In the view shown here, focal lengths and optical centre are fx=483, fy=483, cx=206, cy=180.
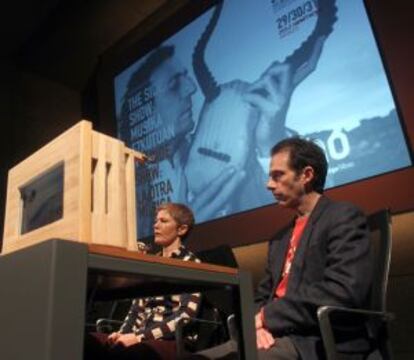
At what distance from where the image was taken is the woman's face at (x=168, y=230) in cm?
217

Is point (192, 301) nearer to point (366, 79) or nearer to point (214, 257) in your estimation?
point (214, 257)

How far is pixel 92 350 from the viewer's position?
111cm

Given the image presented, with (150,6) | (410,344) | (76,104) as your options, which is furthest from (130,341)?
(76,104)

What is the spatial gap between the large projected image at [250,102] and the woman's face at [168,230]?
60cm

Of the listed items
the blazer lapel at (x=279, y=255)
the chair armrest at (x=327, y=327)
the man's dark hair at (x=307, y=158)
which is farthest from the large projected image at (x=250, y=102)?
the chair armrest at (x=327, y=327)

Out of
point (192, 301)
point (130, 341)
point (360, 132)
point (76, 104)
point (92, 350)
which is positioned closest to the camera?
point (92, 350)

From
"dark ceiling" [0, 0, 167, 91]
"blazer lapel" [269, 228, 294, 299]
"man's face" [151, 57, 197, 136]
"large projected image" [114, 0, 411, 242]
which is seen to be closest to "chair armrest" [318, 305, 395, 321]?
"blazer lapel" [269, 228, 294, 299]

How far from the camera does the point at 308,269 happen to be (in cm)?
146

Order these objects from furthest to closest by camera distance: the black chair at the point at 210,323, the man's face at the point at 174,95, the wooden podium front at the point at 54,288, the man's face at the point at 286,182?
the man's face at the point at 174,95 < the black chair at the point at 210,323 < the man's face at the point at 286,182 < the wooden podium front at the point at 54,288

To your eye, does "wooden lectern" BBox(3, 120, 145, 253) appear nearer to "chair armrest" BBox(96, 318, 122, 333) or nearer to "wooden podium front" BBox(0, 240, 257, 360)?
"wooden podium front" BBox(0, 240, 257, 360)

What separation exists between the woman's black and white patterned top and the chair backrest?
66 cm

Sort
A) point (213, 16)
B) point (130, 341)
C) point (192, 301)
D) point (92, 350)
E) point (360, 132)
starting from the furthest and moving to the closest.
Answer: point (213, 16) < point (360, 132) < point (192, 301) < point (130, 341) < point (92, 350)

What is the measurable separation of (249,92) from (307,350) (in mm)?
1715

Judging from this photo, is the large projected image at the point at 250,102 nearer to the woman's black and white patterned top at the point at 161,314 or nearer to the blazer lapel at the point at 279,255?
the blazer lapel at the point at 279,255
